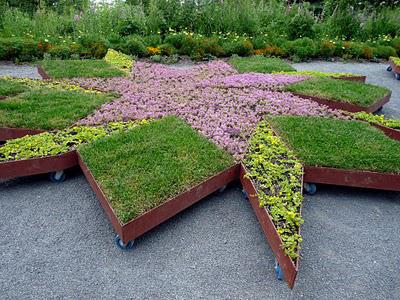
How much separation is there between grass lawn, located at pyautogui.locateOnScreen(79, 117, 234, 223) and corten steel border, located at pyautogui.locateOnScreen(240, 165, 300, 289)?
1.42 ft

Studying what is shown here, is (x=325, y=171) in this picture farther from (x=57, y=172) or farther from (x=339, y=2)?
(x=339, y=2)

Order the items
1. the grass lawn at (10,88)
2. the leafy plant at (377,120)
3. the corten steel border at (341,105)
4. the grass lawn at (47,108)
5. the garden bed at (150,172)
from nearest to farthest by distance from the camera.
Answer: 1. the garden bed at (150,172)
2. the grass lawn at (47,108)
3. the leafy plant at (377,120)
4. the grass lawn at (10,88)
5. the corten steel border at (341,105)

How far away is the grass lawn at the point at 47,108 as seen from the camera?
14.8 ft

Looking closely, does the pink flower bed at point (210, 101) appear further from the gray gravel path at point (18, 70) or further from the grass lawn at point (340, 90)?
the gray gravel path at point (18, 70)

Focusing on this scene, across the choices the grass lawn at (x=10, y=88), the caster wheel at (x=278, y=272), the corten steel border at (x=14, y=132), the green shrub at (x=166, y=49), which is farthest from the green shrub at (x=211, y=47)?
the caster wheel at (x=278, y=272)

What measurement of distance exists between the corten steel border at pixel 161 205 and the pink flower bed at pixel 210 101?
0.44 metres

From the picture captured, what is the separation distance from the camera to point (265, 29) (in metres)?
10.9

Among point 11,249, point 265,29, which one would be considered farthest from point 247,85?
point 265,29

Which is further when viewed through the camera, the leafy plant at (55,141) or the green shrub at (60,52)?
the green shrub at (60,52)

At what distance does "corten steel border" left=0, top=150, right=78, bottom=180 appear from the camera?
12.2 ft

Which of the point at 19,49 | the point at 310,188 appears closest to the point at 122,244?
the point at 310,188

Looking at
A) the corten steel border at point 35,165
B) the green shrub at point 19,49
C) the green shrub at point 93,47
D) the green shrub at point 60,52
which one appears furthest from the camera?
the green shrub at point 93,47

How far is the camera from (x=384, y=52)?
1009cm

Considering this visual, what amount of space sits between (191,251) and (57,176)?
1.84 metres
